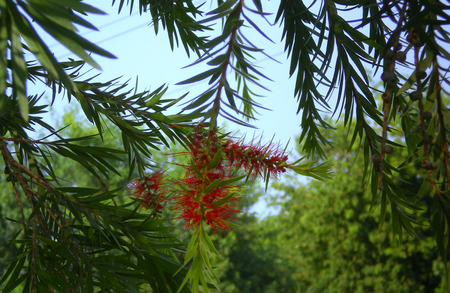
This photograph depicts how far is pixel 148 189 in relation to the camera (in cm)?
104

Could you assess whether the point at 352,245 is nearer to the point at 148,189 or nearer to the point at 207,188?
the point at 148,189

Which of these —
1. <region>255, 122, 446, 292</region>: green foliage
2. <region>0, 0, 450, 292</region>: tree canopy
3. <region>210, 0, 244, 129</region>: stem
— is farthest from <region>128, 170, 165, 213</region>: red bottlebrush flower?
<region>255, 122, 446, 292</region>: green foliage

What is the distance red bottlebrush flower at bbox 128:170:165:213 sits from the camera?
104cm

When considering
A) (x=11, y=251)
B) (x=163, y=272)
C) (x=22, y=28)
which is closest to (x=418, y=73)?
(x=22, y=28)

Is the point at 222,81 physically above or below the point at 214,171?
above

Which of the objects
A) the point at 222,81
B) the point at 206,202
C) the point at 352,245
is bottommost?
the point at 206,202

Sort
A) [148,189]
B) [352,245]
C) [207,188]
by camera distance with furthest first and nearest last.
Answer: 1. [352,245]
2. [148,189]
3. [207,188]

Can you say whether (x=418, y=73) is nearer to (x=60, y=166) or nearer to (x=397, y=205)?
(x=397, y=205)

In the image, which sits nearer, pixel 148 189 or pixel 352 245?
pixel 148 189

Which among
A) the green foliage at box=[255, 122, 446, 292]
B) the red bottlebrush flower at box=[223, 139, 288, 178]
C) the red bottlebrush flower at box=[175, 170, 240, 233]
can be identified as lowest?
the red bottlebrush flower at box=[175, 170, 240, 233]

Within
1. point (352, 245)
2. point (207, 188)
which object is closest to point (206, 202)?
point (207, 188)

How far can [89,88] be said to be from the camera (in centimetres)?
114

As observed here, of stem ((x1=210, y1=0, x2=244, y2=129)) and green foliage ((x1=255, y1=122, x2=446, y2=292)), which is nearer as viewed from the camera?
stem ((x1=210, y1=0, x2=244, y2=129))

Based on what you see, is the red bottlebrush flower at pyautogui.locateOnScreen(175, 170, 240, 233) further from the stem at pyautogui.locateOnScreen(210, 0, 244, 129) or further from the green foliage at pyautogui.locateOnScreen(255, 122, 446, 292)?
the green foliage at pyautogui.locateOnScreen(255, 122, 446, 292)
